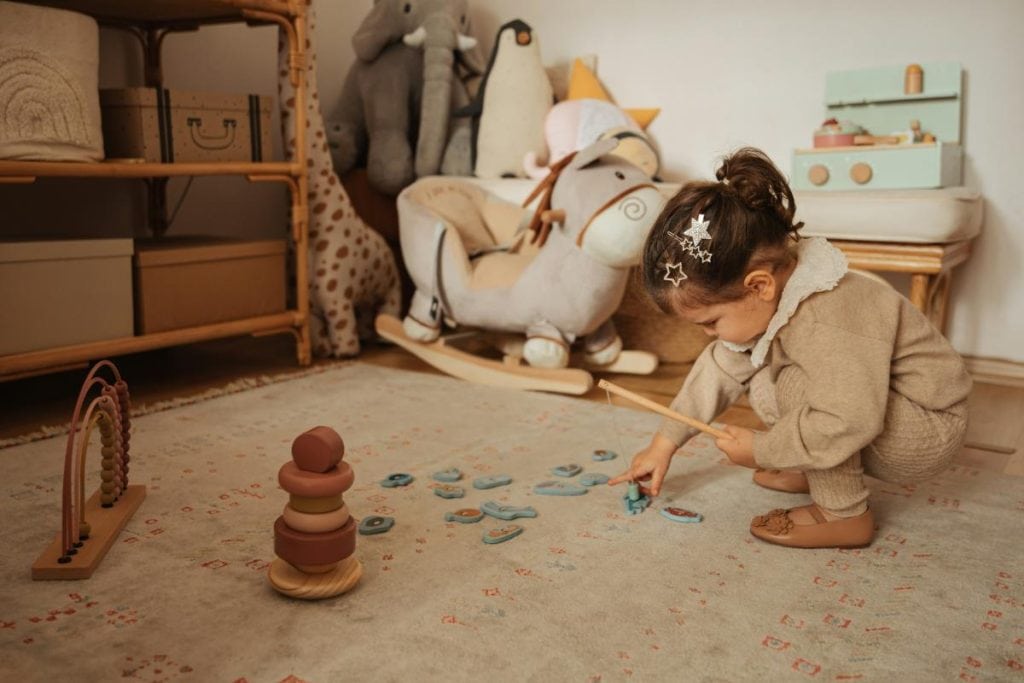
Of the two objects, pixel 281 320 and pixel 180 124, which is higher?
pixel 180 124

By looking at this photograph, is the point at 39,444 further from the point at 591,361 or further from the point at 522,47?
the point at 522,47

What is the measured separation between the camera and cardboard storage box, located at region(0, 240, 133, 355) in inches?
69.9

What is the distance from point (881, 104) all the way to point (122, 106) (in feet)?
6.13

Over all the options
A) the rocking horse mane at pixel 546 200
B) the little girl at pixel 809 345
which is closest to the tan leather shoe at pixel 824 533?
the little girl at pixel 809 345

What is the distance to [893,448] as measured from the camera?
1291mm

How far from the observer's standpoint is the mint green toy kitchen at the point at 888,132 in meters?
2.21

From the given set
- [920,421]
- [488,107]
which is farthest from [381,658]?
[488,107]

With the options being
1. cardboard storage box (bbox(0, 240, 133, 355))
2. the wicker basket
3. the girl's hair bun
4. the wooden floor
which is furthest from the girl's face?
cardboard storage box (bbox(0, 240, 133, 355))

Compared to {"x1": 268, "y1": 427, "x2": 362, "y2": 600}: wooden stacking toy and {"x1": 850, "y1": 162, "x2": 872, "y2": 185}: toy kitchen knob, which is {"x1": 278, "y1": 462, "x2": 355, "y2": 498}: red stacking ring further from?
{"x1": 850, "y1": 162, "x2": 872, "y2": 185}: toy kitchen knob

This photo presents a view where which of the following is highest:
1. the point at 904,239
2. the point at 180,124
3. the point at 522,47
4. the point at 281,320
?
the point at 522,47

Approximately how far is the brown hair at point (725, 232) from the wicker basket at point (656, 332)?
1.11m

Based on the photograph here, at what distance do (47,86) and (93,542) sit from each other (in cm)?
98

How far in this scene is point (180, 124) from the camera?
6.88ft

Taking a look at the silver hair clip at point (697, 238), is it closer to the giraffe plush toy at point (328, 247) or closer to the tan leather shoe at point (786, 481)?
the tan leather shoe at point (786, 481)
